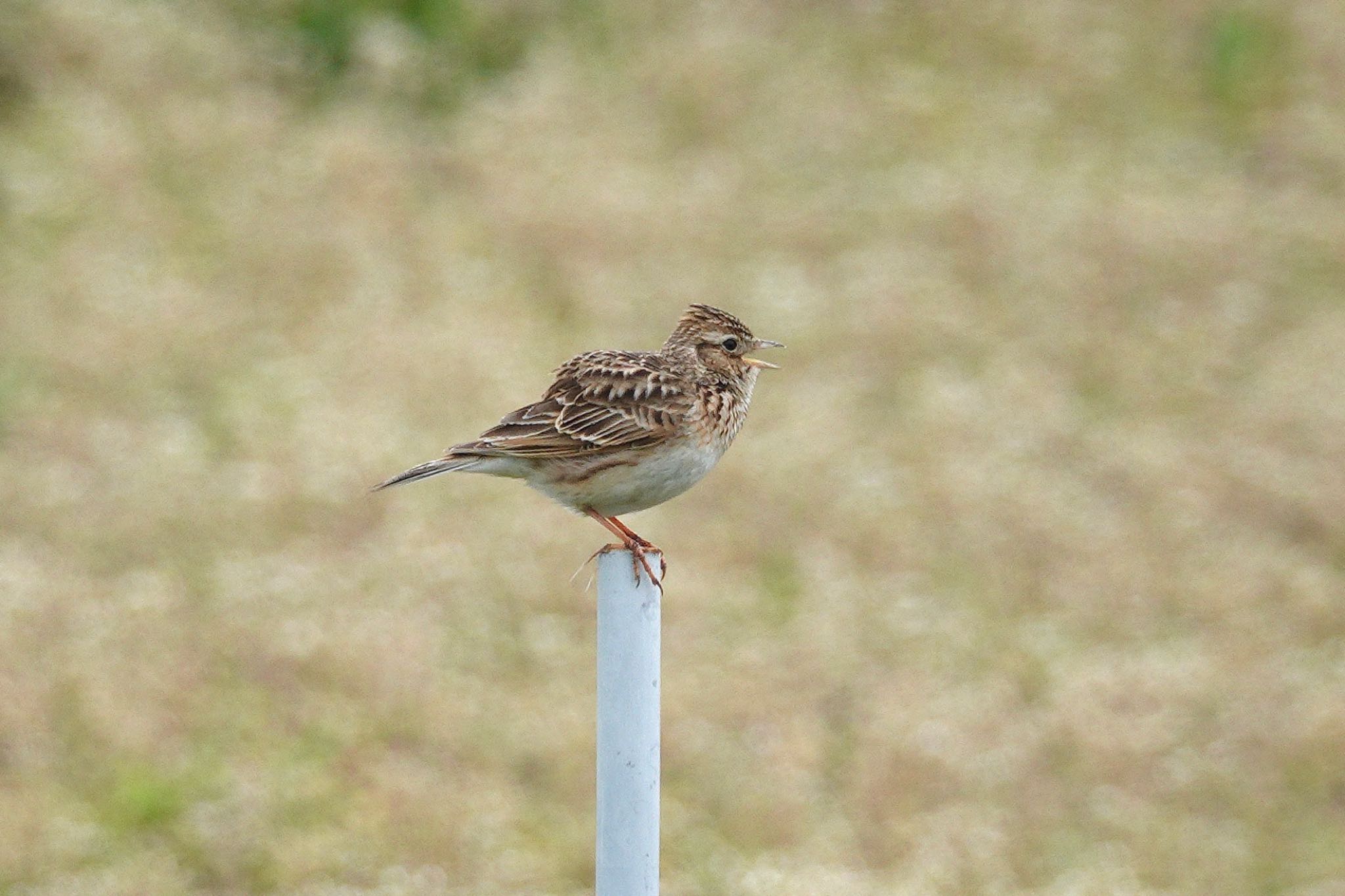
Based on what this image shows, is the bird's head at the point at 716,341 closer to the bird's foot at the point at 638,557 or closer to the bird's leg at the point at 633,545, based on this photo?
the bird's leg at the point at 633,545

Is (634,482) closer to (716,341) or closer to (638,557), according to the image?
(716,341)

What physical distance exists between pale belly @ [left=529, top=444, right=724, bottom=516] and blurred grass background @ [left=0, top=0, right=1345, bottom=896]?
2.99 meters

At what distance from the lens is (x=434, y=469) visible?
4840 mm

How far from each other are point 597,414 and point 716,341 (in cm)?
72

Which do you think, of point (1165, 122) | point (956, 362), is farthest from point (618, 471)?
point (1165, 122)

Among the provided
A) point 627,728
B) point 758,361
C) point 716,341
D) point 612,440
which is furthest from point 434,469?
point 758,361

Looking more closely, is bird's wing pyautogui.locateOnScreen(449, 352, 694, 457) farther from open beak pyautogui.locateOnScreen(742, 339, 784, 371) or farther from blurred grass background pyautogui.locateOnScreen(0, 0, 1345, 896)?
blurred grass background pyautogui.locateOnScreen(0, 0, 1345, 896)

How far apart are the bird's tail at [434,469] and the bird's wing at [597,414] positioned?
0.04m

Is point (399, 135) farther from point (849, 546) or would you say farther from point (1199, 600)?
point (1199, 600)

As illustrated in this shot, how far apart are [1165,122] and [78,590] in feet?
38.8

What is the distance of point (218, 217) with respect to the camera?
13734mm

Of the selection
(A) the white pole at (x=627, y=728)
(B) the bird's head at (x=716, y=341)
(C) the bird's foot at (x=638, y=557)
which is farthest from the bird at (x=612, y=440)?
(A) the white pole at (x=627, y=728)

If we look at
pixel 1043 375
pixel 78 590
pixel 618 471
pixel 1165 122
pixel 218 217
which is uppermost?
pixel 1165 122

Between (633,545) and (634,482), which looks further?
(634,482)
